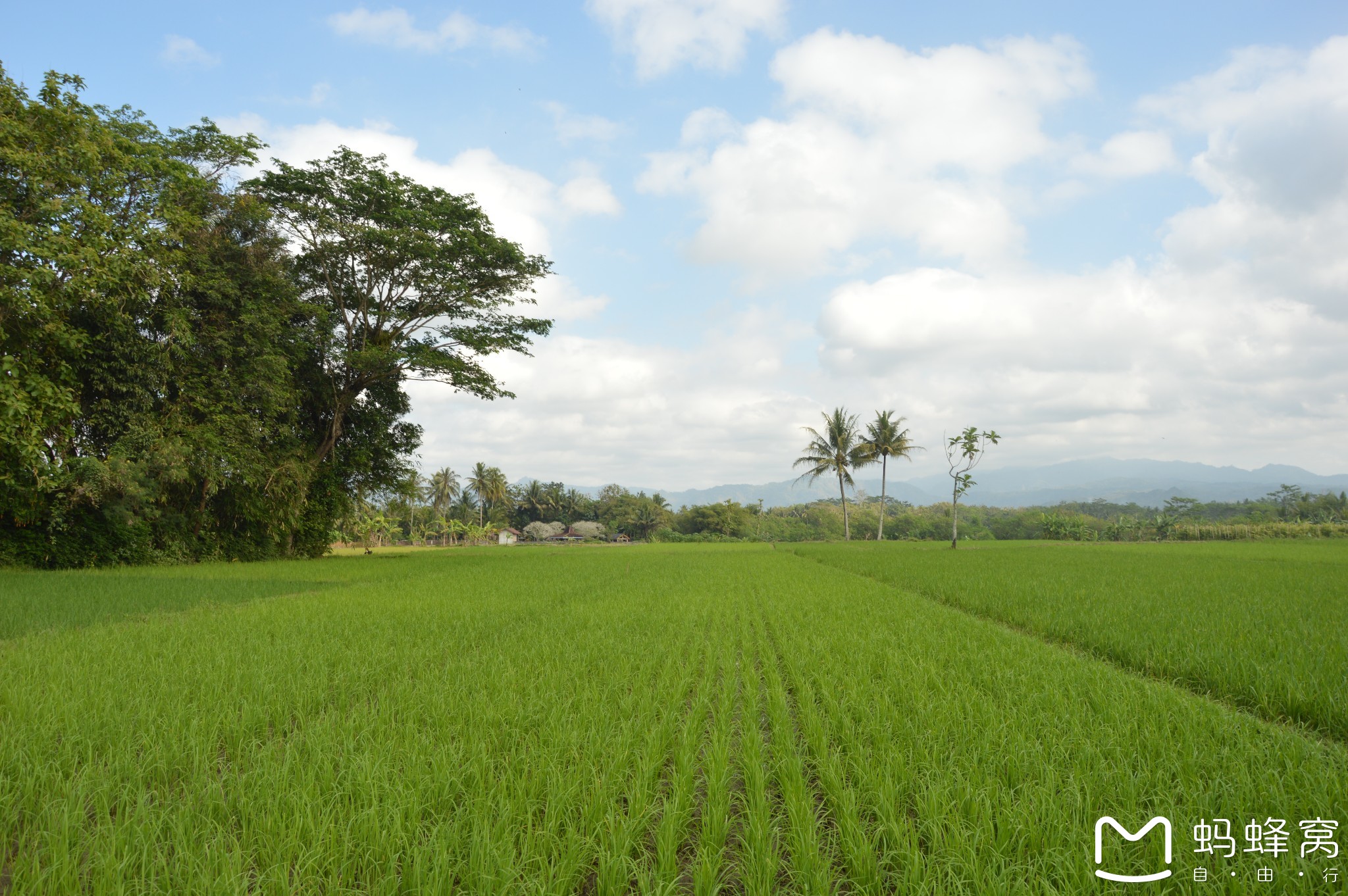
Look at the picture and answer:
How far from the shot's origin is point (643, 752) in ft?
10.9

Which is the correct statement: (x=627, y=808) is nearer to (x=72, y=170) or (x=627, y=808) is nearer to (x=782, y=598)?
(x=782, y=598)

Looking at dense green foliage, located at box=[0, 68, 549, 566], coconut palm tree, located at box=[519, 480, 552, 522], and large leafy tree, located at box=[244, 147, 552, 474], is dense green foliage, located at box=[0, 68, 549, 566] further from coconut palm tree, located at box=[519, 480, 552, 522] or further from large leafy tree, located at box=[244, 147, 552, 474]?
coconut palm tree, located at box=[519, 480, 552, 522]

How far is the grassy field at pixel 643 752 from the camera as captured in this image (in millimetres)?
2215

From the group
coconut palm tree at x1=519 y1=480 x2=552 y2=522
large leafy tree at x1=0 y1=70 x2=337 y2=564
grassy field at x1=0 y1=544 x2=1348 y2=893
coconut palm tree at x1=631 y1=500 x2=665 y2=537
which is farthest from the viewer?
coconut palm tree at x1=519 y1=480 x2=552 y2=522

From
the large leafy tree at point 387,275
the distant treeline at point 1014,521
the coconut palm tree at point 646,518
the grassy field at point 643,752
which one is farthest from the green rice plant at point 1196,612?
the coconut palm tree at point 646,518

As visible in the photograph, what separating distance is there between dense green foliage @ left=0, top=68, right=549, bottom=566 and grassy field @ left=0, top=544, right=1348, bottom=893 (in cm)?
659

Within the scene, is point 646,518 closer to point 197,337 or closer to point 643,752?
point 197,337

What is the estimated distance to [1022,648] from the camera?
596 cm

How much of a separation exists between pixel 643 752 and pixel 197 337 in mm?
16340

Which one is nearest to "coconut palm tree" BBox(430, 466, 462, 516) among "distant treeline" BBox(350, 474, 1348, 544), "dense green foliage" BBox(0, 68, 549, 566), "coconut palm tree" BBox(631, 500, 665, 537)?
"distant treeline" BBox(350, 474, 1348, 544)

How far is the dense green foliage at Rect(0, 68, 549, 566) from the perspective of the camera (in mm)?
10742

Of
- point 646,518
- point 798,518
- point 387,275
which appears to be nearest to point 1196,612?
point 387,275

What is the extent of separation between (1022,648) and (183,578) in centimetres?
1474

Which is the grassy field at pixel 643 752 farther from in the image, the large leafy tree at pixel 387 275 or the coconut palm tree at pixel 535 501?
the coconut palm tree at pixel 535 501
